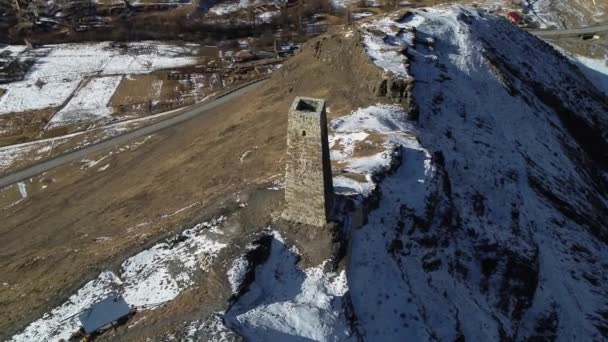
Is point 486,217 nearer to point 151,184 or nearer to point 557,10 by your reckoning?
point 151,184

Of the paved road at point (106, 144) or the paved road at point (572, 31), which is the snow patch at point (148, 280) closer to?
the paved road at point (106, 144)

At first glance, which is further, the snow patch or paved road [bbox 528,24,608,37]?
paved road [bbox 528,24,608,37]

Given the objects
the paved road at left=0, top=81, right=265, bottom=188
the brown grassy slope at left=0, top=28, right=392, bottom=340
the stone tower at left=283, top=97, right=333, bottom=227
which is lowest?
the paved road at left=0, top=81, right=265, bottom=188

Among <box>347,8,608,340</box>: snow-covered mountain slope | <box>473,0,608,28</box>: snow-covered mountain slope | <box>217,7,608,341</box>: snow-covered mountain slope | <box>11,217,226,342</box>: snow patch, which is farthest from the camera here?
<box>473,0,608,28</box>: snow-covered mountain slope

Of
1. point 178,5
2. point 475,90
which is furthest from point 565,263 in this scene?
point 178,5

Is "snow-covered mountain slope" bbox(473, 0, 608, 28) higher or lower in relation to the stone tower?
lower

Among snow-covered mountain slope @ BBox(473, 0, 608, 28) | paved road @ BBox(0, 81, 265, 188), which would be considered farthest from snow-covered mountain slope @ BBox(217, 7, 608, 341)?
snow-covered mountain slope @ BBox(473, 0, 608, 28)

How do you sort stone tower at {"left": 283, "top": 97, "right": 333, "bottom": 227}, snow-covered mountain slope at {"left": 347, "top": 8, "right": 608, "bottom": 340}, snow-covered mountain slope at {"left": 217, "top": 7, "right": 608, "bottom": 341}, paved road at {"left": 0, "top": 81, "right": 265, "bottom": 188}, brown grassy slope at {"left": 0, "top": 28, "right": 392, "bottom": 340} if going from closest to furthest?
stone tower at {"left": 283, "top": 97, "right": 333, "bottom": 227} < snow-covered mountain slope at {"left": 217, "top": 7, "right": 608, "bottom": 341} < snow-covered mountain slope at {"left": 347, "top": 8, "right": 608, "bottom": 340} < brown grassy slope at {"left": 0, "top": 28, "right": 392, "bottom": 340} < paved road at {"left": 0, "top": 81, "right": 265, "bottom": 188}

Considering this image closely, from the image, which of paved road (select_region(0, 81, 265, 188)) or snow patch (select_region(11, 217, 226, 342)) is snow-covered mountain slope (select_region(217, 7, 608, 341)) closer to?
snow patch (select_region(11, 217, 226, 342))
